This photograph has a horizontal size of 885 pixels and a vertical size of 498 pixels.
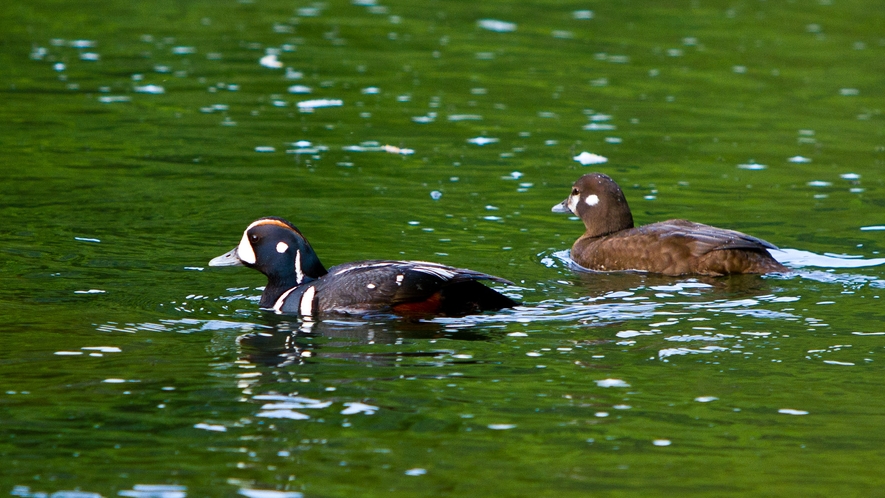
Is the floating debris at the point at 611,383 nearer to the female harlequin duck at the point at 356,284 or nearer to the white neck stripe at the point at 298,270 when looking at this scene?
the female harlequin duck at the point at 356,284

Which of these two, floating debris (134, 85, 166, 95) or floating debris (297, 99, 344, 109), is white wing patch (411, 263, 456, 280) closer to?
floating debris (297, 99, 344, 109)

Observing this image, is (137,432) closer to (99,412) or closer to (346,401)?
(99,412)

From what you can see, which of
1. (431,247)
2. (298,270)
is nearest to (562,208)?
(431,247)

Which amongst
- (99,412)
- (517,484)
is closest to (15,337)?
(99,412)

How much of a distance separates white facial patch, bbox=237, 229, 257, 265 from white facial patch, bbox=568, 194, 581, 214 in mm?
3983

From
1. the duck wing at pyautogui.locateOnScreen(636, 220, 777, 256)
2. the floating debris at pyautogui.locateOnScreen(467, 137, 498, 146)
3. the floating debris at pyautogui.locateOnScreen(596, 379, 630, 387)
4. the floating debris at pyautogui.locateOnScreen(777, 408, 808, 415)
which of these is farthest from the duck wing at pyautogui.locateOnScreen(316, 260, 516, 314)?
the floating debris at pyautogui.locateOnScreen(467, 137, 498, 146)

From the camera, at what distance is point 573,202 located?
1354 cm

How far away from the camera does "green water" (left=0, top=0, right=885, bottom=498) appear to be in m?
7.25

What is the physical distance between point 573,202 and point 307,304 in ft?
13.5

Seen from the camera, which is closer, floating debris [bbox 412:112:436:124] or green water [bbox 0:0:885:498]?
green water [bbox 0:0:885:498]

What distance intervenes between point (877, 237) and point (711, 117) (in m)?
7.12

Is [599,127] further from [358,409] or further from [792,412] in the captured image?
[358,409]

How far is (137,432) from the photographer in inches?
293

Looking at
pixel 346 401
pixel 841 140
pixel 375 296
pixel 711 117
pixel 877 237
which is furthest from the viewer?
pixel 711 117
